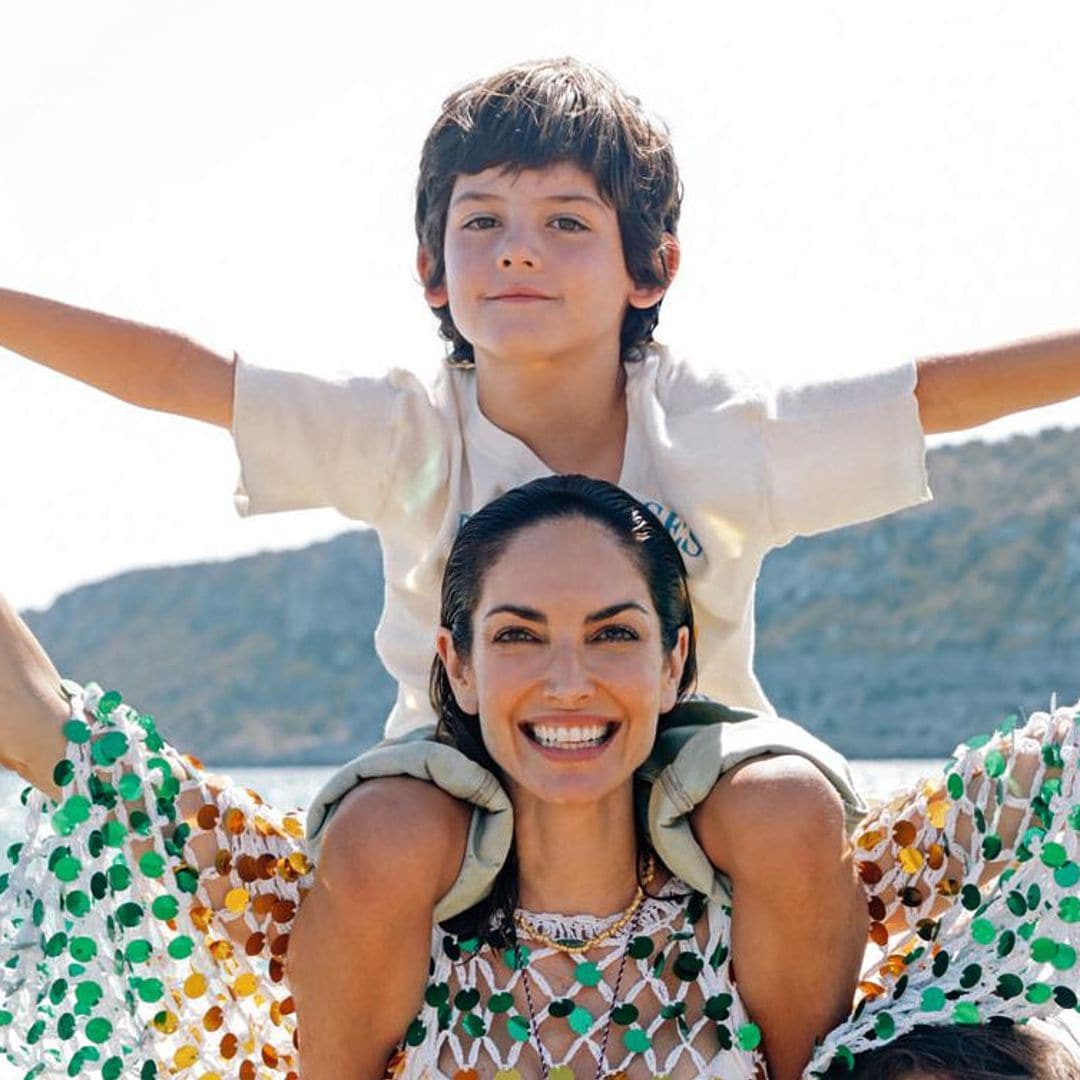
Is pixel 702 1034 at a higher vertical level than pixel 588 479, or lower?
lower

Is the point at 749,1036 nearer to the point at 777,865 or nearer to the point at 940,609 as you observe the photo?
the point at 777,865

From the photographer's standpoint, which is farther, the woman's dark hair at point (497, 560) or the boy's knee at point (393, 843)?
the woman's dark hair at point (497, 560)

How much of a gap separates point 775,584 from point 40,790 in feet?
167

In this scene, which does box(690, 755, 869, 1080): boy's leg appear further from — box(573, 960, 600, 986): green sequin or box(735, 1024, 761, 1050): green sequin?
box(573, 960, 600, 986): green sequin

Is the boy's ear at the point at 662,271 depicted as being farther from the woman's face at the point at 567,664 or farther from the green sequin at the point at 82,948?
the green sequin at the point at 82,948

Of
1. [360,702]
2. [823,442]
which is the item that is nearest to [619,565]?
[823,442]

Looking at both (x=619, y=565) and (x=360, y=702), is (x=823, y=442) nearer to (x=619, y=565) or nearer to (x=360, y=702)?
(x=619, y=565)

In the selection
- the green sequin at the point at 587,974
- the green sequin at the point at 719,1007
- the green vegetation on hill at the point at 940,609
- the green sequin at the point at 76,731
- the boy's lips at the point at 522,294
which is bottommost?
the green sequin at the point at 719,1007

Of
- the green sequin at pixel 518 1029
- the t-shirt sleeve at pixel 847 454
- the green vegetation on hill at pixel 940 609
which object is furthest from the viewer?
the green vegetation on hill at pixel 940 609

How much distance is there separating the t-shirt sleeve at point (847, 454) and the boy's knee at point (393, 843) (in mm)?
743

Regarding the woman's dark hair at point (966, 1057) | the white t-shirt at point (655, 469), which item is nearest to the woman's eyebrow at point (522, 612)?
the white t-shirt at point (655, 469)

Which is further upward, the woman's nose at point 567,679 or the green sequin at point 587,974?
the woman's nose at point 567,679

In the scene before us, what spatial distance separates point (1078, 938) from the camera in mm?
2895

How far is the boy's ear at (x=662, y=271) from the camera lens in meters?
3.69
